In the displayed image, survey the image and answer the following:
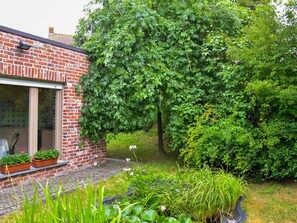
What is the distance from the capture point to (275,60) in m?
4.74

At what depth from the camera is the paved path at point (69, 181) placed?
3.75 m

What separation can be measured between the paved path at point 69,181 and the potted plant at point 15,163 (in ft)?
1.06

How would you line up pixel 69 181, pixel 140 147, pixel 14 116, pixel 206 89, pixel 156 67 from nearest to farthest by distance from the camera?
pixel 14 116 < pixel 69 181 < pixel 156 67 < pixel 206 89 < pixel 140 147

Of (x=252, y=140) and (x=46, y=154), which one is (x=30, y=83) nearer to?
(x=46, y=154)

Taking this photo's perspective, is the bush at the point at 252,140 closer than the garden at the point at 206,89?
No

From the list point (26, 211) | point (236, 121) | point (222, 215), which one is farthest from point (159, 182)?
point (236, 121)

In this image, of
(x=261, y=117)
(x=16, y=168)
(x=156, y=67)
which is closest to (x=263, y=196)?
(x=261, y=117)

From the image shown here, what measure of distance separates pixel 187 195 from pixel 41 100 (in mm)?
3682

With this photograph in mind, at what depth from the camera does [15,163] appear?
456 cm

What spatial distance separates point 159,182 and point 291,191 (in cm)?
292

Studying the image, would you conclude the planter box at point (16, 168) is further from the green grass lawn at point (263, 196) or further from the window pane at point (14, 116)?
the green grass lawn at point (263, 196)

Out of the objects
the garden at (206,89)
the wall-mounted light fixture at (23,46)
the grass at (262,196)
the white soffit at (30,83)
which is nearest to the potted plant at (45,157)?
the garden at (206,89)

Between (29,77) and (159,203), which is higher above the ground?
(29,77)

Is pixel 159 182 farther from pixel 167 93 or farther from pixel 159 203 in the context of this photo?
pixel 167 93
